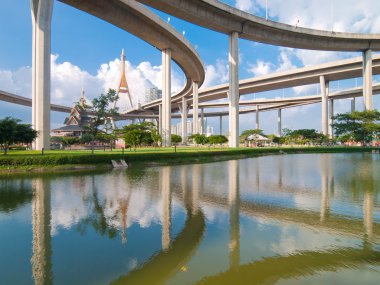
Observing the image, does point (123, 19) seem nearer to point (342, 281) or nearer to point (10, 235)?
point (10, 235)

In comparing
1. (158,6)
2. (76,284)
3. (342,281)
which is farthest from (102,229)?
(158,6)

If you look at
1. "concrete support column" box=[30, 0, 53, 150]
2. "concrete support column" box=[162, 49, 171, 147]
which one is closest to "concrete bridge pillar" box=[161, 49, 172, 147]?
"concrete support column" box=[162, 49, 171, 147]

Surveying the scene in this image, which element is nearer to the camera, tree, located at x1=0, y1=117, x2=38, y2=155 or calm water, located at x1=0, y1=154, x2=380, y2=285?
calm water, located at x1=0, y1=154, x2=380, y2=285

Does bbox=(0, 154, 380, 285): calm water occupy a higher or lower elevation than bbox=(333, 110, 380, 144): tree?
lower

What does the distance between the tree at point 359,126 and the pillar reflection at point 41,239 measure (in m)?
54.5

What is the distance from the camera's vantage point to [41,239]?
5766 mm

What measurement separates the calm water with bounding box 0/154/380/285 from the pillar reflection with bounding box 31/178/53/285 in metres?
0.02

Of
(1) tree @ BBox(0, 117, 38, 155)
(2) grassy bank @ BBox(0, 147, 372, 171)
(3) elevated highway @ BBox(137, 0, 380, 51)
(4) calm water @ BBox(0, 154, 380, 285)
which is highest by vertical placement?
(3) elevated highway @ BBox(137, 0, 380, 51)

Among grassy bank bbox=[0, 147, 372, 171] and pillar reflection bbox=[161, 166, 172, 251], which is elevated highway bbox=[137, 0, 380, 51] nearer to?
grassy bank bbox=[0, 147, 372, 171]

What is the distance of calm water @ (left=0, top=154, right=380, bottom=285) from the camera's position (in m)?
4.23

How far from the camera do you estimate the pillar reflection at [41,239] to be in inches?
167

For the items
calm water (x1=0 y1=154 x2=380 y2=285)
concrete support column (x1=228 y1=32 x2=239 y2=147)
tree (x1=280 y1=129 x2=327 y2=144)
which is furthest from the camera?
tree (x1=280 y1=129 x2=327 y2=144)

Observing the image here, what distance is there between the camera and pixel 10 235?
6055 mm

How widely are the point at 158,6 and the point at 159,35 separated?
664 centimetres
